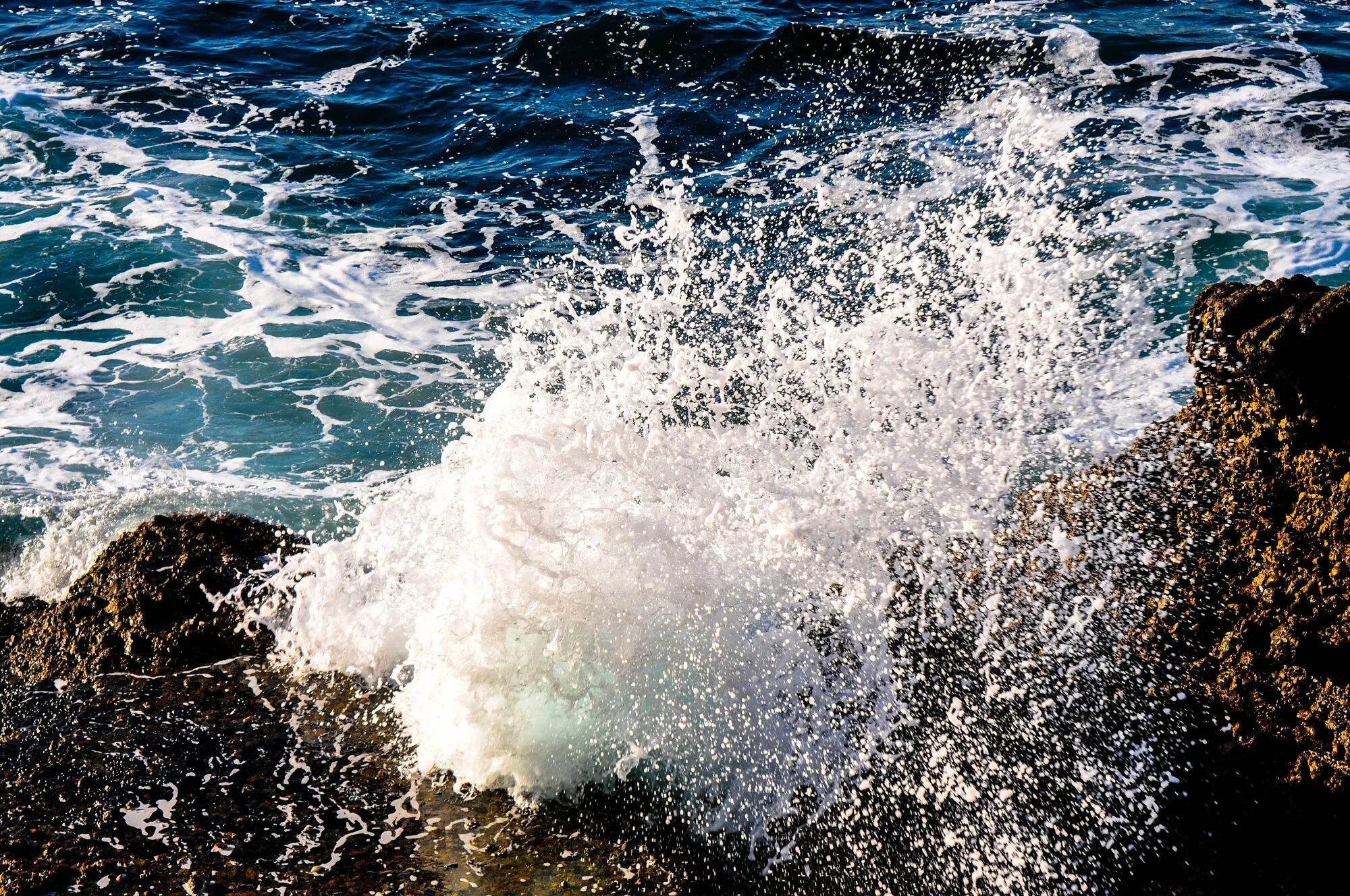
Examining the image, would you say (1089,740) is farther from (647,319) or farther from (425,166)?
(425,166)

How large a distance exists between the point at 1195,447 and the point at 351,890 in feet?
10.3

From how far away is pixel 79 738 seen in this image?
3.73 metres

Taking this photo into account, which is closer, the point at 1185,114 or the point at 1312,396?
the point at 1312,396

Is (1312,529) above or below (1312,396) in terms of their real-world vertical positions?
below

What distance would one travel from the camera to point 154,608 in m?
4.36

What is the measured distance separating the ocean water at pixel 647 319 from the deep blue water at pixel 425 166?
0.04m

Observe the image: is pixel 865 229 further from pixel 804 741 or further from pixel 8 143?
pixel 8 143

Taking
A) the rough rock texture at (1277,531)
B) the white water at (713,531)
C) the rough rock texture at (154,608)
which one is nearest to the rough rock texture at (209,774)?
the rough rock texture at (154,608)

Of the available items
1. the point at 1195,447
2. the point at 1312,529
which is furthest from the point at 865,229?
the point at 1312,529

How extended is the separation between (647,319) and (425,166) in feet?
13.9

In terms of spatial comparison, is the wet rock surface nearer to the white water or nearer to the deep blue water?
the white water

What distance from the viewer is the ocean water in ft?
12.1

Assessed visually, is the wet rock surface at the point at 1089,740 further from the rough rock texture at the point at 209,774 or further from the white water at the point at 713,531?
the white water at the point at 713,531

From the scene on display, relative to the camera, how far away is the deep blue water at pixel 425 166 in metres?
6.57
